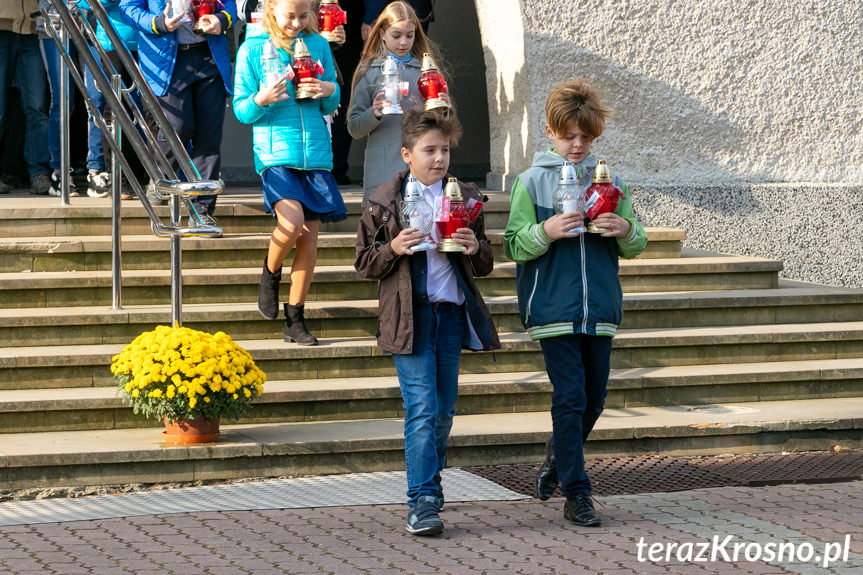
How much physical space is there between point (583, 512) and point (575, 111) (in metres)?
1.55

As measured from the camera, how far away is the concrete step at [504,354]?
623 centimetres

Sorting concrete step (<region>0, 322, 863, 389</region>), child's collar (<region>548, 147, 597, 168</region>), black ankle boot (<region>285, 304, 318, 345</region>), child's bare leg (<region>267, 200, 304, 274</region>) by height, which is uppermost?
child's collar (<region>548, 147, 597, 168</region>)

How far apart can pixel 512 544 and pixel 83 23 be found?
13.0 feet

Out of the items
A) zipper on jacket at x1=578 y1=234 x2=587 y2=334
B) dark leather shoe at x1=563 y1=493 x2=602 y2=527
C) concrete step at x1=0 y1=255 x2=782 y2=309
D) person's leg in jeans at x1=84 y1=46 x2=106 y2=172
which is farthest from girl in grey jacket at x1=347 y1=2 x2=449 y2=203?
dark leather shoe at x1=563 y1=493 x2=602 y2=527

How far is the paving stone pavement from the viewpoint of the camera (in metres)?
4.42

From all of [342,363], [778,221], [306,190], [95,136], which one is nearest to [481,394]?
[342,363]

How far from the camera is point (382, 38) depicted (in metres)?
6.94

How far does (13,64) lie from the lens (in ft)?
30.1

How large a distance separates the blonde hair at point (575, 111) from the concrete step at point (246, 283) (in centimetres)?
248

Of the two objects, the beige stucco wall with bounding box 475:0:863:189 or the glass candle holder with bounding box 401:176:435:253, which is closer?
the glass candle holder with bounding box 401:176:435:253

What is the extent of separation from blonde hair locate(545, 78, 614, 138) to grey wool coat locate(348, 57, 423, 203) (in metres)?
1.91

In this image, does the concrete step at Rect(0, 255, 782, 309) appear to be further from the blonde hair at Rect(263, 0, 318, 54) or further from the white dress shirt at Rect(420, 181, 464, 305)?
the white dress shirt at Rect(420, 181, 464, 305)

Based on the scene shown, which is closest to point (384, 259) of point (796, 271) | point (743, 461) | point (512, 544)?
point (512, 544)

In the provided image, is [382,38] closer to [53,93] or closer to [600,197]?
[600,197]
